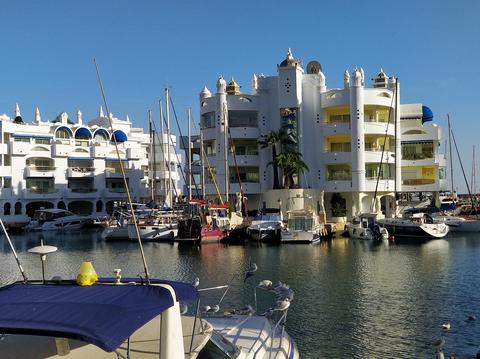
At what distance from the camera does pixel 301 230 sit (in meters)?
49.7

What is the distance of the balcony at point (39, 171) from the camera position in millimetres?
79875

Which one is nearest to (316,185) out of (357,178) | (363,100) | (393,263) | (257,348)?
(357,178)

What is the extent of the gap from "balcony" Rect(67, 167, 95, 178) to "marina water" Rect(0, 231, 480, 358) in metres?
30.3

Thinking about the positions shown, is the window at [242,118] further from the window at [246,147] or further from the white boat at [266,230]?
the white boat at [266,230]

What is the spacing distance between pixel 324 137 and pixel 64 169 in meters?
42.7

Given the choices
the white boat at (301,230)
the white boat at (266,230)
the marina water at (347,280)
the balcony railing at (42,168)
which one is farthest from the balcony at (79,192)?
the white boat at (301,230)

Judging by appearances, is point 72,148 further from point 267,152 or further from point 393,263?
point 393,263

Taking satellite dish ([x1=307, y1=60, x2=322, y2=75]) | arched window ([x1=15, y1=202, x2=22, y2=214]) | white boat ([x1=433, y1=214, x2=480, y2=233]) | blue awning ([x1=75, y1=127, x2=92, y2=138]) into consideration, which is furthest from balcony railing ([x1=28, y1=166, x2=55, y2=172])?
white boat ([x1=433, y1=214, x2=480, y2=233])

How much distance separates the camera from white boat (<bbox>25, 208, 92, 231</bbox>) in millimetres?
75713

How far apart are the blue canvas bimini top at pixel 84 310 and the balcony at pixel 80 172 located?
78694 mm

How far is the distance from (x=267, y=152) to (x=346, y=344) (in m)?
51.8

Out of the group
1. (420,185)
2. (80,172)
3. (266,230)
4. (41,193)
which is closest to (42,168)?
(41,193)

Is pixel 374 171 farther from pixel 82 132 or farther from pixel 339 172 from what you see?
pixel 82 132

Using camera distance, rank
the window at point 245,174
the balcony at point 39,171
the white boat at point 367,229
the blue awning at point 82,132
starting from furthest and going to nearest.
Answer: the blue awning at point 82,132, the balcony at point 39,171, the window at point 245,174, the white boat at point 367,229
